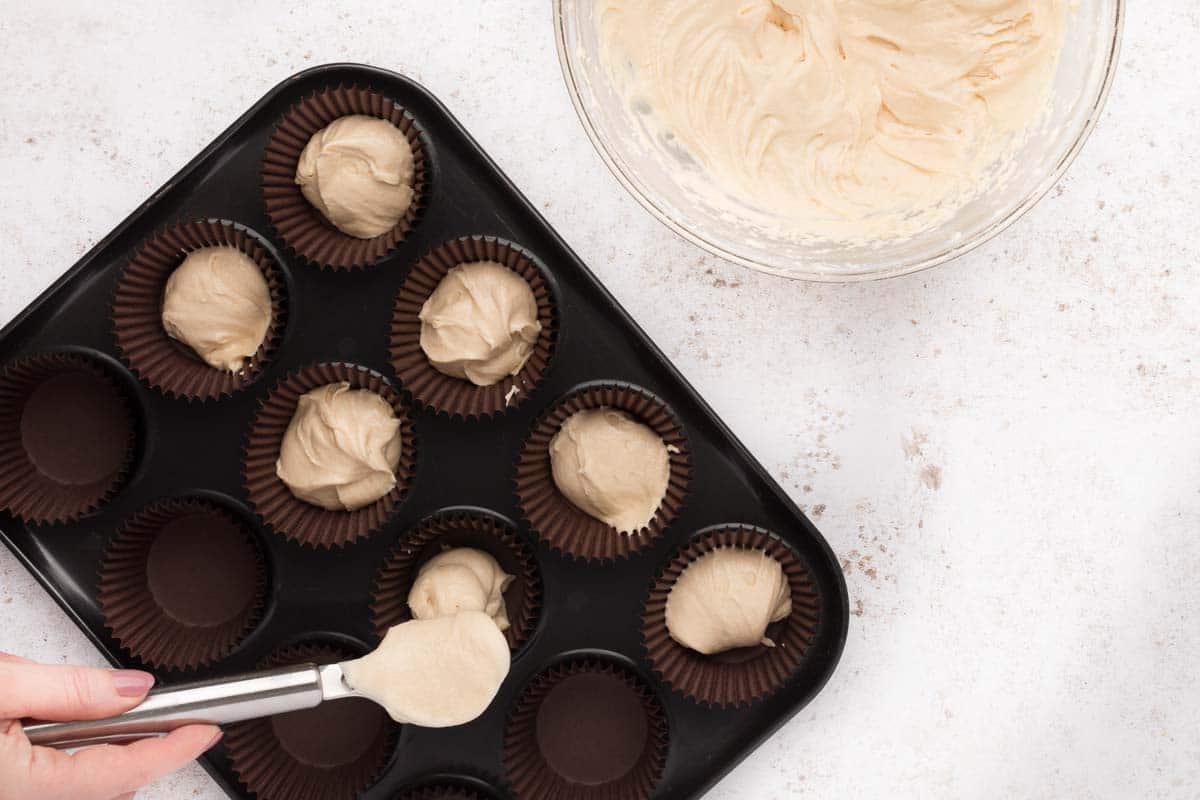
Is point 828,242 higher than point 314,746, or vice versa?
point 828,242

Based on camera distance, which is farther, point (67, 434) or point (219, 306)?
point (67, 434)

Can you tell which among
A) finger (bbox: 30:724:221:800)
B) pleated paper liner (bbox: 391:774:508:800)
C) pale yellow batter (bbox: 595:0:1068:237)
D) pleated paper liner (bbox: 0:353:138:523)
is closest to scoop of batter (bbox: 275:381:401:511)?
pleated paper liner (bbox: 0:353:138:523)

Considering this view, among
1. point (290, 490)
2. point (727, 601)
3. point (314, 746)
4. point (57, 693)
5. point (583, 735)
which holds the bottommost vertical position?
point (583, 735)

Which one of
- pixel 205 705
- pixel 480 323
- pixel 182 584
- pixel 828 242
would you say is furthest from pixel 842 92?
pixel 182 584

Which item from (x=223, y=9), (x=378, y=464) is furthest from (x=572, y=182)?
(x=223, y=9)

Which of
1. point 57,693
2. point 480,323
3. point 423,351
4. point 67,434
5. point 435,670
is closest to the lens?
point 57,693

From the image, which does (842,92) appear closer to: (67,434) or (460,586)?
(460,586)
